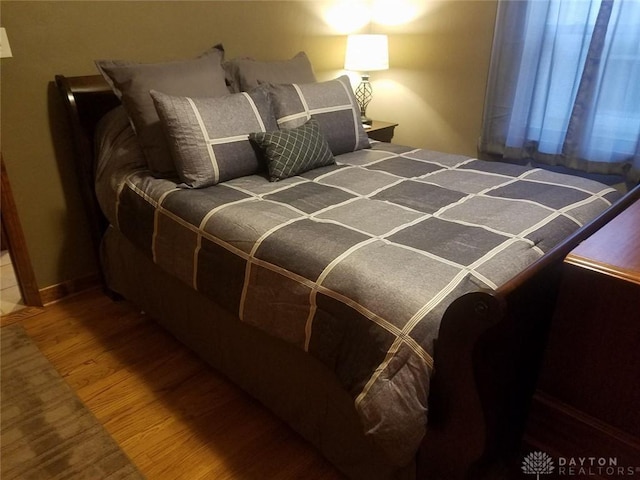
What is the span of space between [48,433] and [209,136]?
48.4 inches

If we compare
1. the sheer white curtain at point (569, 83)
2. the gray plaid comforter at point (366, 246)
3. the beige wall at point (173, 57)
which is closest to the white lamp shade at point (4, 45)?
the beige wall at point (173, 57)

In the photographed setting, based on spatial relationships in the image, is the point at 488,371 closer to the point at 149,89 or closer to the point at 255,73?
the point at 149,89

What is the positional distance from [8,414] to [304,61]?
2169 mm

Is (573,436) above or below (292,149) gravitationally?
below

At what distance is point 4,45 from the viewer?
1.92 metres

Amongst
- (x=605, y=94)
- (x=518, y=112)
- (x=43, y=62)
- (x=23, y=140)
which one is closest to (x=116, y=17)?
(x=43, y=62)

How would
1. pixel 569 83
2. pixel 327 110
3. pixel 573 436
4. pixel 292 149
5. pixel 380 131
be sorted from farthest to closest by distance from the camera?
pixel 380 131, pixel 569 83, pixel 327 110, pixel 292 149, pixel 573 436

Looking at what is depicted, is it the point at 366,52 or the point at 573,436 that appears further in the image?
the point at 366,52

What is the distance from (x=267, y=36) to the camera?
2848 millimetres

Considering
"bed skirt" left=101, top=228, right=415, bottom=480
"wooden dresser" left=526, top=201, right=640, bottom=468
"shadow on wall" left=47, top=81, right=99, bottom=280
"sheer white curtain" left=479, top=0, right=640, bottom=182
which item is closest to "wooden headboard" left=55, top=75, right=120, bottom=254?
"shadow on wall" left=47, top=81, right=99, bottom=280

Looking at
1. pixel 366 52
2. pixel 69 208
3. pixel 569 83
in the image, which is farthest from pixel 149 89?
pixel 569 83

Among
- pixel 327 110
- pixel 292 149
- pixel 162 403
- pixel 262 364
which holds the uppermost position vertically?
pixel 327 110

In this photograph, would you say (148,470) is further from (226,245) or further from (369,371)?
(369,371)

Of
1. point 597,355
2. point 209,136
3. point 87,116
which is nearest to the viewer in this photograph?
point 597,355
